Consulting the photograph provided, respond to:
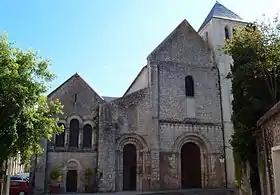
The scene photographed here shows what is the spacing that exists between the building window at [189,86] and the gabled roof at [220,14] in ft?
24.2

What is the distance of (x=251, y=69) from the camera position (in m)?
14.5

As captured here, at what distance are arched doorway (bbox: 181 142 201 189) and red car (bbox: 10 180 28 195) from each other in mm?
13129

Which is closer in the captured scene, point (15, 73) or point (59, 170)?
point (15, 73)

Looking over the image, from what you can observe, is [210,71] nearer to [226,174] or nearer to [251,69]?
[226,174]

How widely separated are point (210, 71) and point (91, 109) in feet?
40.4

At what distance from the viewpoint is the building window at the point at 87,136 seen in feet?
86.5

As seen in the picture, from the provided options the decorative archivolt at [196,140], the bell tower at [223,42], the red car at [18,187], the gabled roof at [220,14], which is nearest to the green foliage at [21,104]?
the red car at [18,187]

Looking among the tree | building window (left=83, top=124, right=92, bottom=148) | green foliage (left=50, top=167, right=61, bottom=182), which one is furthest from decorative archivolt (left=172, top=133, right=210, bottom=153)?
the tree

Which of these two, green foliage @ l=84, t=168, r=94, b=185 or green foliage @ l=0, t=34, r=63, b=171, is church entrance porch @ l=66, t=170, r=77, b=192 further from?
green foliage @ l=0, t=34, r=63, b=171

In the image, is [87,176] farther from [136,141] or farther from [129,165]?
[136,141]

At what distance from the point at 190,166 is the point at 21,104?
727 inches

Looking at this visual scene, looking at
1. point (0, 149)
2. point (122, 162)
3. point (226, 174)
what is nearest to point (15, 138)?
point (0, 149)

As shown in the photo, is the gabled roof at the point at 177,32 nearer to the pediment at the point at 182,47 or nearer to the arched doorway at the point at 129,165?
the pediment at the point at 182,47

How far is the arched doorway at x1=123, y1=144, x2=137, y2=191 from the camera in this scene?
87.1 ft
